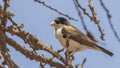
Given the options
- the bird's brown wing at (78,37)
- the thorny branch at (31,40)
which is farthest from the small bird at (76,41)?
the thorny branch at (31,40)

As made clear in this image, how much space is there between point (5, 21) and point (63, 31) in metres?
3.10

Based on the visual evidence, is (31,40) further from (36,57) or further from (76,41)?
(76,41)

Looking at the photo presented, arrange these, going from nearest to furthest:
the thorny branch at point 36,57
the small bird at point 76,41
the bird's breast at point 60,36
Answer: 1. the thorny branch at point 36,57
2. the small bird at point 76,41
3. the bird's breast at point 60,36

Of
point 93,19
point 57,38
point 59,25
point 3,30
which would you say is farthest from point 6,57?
point 59,25

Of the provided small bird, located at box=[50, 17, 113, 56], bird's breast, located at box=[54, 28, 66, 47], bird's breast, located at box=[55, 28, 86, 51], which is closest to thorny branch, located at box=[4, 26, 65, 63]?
small bird, located at box=[50, 17, 113, 56]

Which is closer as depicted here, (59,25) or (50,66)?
(50,66)

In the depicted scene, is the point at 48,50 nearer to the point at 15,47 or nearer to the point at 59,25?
the point at 15,47

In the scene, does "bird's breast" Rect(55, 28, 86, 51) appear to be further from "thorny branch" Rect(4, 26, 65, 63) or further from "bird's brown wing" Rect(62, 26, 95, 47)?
"thorny branch" Rect(4, 26, 65, 63)

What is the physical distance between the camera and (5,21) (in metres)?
1.84

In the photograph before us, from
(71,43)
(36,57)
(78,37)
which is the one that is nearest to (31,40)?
(36,57)

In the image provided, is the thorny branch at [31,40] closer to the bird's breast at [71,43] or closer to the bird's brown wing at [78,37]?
the bird's breast at [71,43]

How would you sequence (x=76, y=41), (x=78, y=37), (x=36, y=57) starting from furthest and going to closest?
(x=78, y=37) < (x=76, y=41) < (x=36, y=57)

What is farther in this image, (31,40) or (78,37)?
(78,37)

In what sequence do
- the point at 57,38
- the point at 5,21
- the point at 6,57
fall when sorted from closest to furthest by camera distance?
1. the point at 6,57
2. the point at 5,21
3. the point at 57,38
